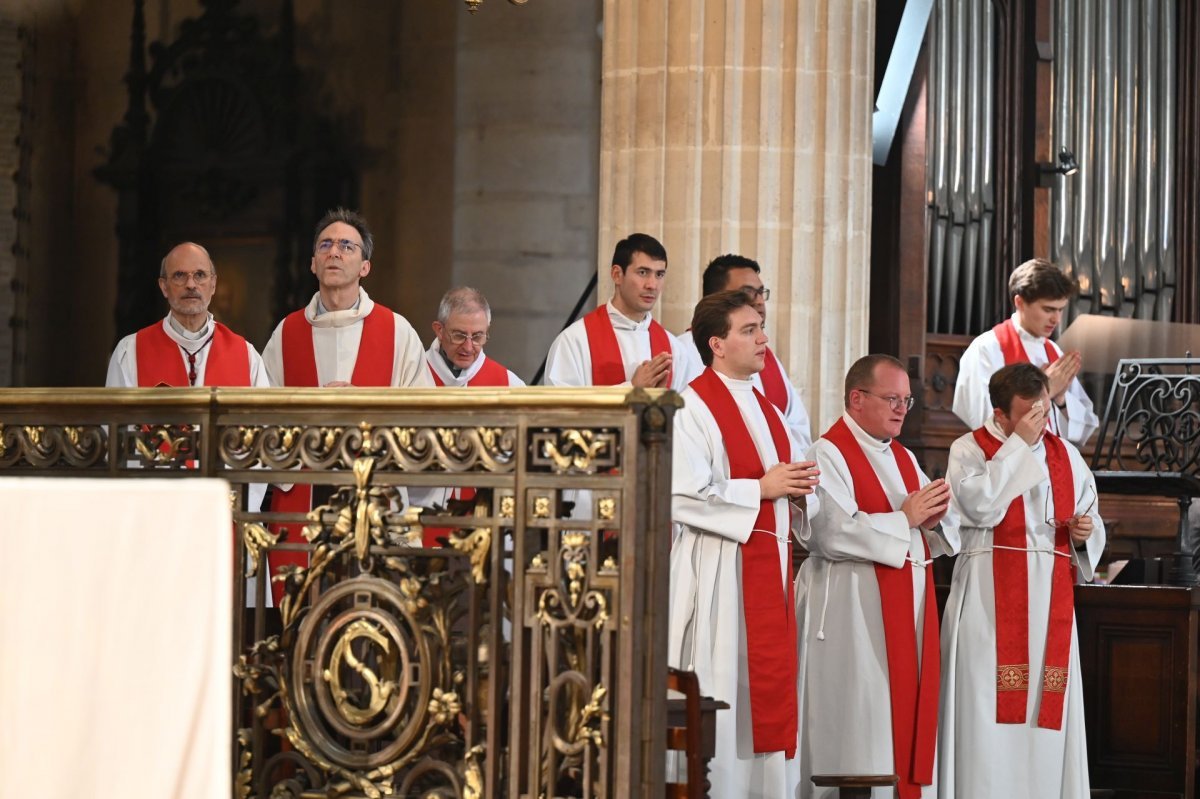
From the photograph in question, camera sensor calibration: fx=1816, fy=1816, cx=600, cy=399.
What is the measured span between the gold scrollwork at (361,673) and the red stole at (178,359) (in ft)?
8.59

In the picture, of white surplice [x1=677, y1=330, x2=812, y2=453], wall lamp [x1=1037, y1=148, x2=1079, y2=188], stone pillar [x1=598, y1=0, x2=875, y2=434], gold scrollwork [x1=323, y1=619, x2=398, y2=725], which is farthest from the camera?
wall lamp [x1=1037, y1=148, x2=1079, y2=188]

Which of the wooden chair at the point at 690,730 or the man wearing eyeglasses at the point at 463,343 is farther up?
the man wearing eyeglasses at the point at 463,343

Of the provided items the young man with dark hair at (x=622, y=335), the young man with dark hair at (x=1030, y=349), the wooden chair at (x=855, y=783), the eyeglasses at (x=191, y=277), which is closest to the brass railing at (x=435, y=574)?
the wooden chair at (x=855, y=783)

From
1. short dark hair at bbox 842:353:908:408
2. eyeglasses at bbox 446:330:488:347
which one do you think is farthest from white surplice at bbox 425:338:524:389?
short dark hair at bbox 842:353:908:408

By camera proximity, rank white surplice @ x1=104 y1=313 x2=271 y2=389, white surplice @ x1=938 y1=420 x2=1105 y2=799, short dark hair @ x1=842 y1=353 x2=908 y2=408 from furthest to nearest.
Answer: white surplice @ x1=938 y1=420 x2=1105 y2=799, short dark hair @ x1=842 y1=353 x2=908 y2=408, white surplice @ x1=104 y1=313 x2=271 y2=389

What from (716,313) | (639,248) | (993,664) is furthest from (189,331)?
(993,664)

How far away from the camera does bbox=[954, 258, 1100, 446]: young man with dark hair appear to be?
333 inches

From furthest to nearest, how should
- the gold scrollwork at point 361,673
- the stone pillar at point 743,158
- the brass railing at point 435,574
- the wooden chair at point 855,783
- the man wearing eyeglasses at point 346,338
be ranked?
the stone pillar at point 743,158 → the man wearing eyeglasses at point 346,338 → the wooden chair at point 855,783 → the gold scrollwork at point 361,673 → the brass railing at point 435,574

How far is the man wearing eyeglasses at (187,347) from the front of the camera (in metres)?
6.20

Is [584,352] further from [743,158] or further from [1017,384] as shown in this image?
[743,158]

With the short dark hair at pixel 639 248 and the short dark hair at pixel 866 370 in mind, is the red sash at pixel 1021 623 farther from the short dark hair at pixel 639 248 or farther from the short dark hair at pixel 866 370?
the short dark hair at pixel 639 248

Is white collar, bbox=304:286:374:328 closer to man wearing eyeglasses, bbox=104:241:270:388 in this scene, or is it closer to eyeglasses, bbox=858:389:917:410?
man wearing eyeglasses, bbox=104:241:270:388

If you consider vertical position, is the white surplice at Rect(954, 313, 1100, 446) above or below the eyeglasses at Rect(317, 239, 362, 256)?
below

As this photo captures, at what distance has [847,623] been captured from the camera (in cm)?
639
